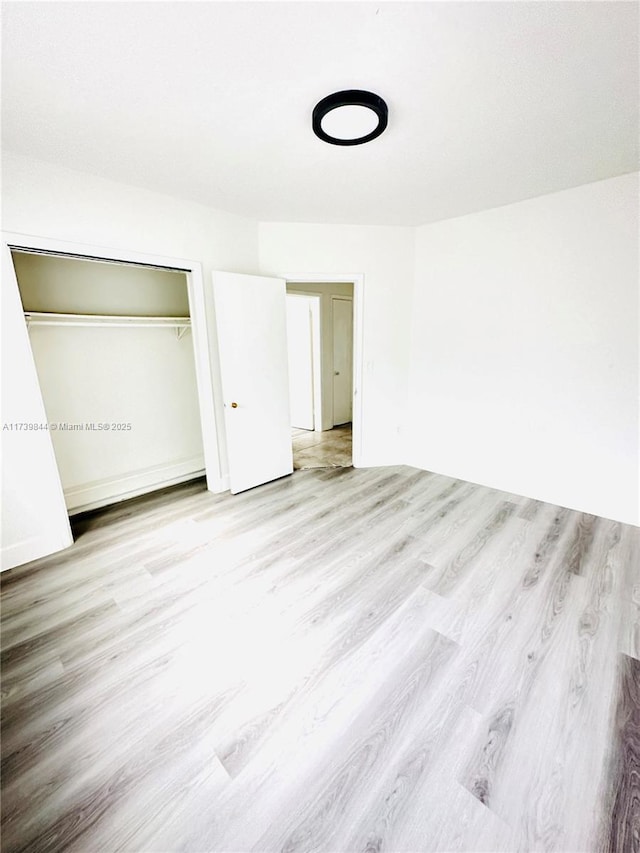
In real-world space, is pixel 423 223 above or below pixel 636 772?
above

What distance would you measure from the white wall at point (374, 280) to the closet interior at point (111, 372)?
117 centimetres

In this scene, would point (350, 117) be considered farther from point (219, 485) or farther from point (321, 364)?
point (321, 364)

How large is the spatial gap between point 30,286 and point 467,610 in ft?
12.3

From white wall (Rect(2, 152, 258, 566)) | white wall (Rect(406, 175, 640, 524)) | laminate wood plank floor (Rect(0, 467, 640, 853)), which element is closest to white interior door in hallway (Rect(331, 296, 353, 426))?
white wall (Rect(406, 175, 640, 524))

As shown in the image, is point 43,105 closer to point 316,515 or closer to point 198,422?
point 198,422

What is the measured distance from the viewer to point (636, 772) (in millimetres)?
1152

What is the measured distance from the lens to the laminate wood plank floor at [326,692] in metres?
1.05

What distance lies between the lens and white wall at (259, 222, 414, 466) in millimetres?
3326

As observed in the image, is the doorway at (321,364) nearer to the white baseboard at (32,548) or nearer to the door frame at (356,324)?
the door frame at (356,324)

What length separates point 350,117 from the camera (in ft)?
5.35

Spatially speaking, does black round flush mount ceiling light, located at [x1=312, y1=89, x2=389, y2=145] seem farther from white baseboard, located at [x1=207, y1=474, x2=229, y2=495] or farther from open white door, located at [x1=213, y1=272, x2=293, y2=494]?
white baseboard, located at [x1=207, y1=474, x2=229, y2=495]

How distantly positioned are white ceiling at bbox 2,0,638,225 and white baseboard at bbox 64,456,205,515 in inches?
95.5

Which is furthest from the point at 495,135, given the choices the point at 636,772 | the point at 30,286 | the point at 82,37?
the point at 30,286

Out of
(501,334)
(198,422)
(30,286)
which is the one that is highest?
(30,286)
